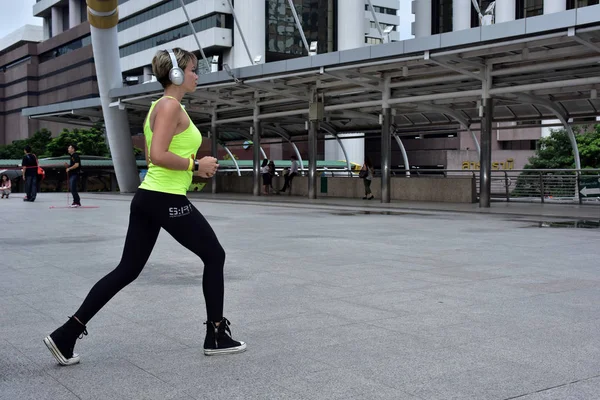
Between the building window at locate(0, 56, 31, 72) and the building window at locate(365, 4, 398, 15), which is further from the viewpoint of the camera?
the building window at locate(0, 56, 31, 72)

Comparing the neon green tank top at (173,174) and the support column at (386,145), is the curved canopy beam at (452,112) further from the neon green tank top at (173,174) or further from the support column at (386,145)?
the neon green tank top at (173,174)

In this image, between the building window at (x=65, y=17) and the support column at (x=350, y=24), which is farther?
the building window at (x=65, y=17)

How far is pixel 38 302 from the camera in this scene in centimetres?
566

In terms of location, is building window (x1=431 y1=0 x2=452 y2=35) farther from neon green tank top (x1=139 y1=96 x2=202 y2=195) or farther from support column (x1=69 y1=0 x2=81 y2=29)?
support column (x1=69 y1=0 x2=81 y2=29)

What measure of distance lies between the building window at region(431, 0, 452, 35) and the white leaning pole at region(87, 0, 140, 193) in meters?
26.1

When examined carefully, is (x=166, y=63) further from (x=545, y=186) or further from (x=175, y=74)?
(x=545, y=186)

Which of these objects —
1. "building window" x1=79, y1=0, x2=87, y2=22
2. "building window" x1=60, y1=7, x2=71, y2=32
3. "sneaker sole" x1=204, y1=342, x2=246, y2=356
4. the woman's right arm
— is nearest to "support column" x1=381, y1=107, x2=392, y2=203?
"sneaker sole" x1=204, y1=342, x2=246, y2=356

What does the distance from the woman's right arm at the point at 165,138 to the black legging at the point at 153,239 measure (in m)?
0.19

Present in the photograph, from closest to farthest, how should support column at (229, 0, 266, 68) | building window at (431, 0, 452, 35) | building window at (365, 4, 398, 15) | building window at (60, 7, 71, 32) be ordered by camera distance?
building window at (431, 0, 452, 35) → support column at (229, 0, 266, 68) → building window at (60, 7, 71, 32) → building window at (365, 4, 398, 15)

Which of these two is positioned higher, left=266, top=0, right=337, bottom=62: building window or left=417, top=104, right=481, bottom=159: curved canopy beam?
left=266, top=0, right=337, bottom=62: building window

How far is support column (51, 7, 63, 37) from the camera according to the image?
97125 mm

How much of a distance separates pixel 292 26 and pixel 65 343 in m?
67.2

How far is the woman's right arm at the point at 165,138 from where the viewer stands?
12.7 ft

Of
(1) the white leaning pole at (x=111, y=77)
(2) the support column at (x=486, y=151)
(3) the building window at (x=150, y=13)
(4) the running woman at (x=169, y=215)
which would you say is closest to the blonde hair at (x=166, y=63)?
(4) the running woman at (x=169, y=215)
